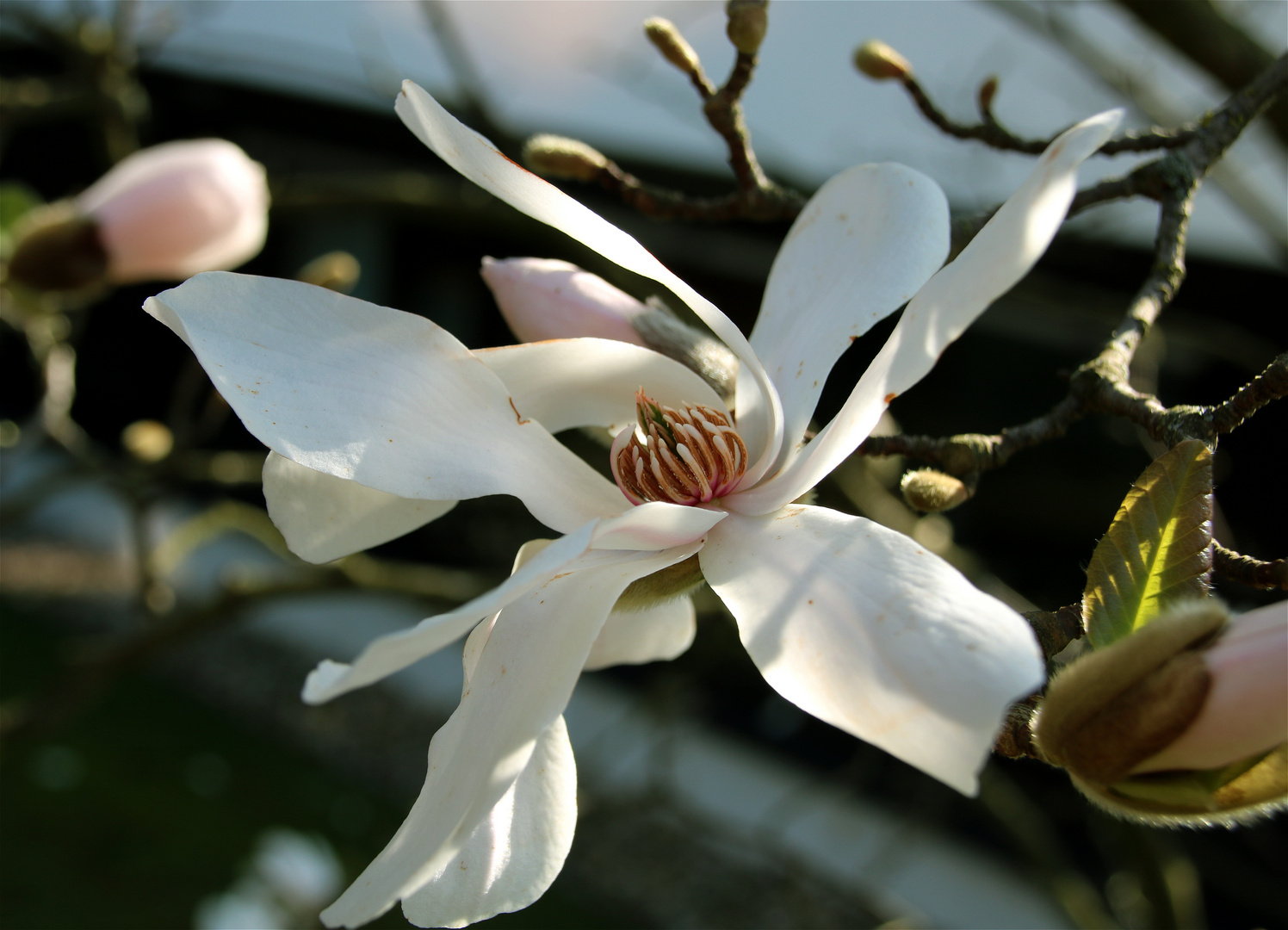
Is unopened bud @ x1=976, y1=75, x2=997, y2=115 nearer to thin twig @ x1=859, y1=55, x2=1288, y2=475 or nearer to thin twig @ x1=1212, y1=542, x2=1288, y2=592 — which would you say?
thin twig @ x1=859, y1=55, x2=1288, y2=475

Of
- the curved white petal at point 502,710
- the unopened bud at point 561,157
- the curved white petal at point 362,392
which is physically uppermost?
the unopened bud at point 561,157

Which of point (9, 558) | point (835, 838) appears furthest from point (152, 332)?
point (835, 838)

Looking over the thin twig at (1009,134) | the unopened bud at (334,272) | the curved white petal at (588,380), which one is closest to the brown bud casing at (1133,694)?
the curved white petal at (588,380)

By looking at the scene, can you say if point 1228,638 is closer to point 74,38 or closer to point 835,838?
point 74,38

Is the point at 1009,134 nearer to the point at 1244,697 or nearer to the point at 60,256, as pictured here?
the point at 1244,697

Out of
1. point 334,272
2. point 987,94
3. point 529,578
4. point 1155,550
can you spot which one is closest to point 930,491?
point 1155,550

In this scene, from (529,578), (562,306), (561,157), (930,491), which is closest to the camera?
(529,578)

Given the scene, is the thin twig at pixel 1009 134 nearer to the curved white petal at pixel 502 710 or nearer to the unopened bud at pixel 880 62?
the unopened bud at pixel 880 62
